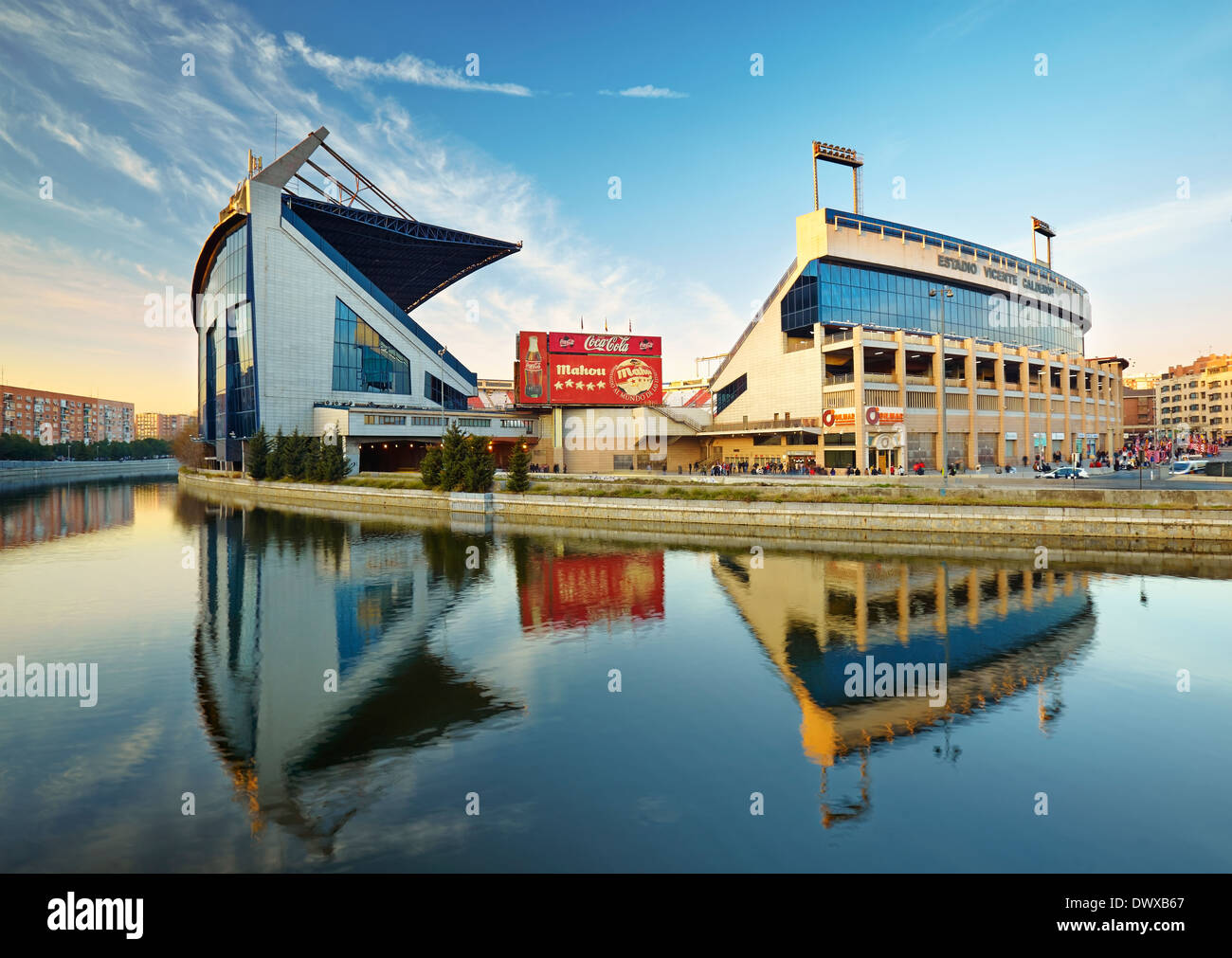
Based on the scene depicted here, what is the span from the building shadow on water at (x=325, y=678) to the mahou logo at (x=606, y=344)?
4016cm

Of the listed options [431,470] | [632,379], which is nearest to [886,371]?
[632,379]

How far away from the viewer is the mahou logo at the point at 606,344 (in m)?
65.9

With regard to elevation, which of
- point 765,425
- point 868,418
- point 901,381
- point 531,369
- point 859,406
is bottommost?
point 868,418

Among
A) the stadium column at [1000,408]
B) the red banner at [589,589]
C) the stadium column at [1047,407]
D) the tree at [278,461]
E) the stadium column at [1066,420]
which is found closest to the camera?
the red banner at [589,589]

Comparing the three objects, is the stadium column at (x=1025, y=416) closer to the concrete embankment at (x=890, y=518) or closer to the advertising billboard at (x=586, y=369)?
the advertising billboard at (x=586, y=369)

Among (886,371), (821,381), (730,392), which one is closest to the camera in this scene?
(821,381)

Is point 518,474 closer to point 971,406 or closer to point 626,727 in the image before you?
point 626,727

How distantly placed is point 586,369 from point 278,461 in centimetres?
3417

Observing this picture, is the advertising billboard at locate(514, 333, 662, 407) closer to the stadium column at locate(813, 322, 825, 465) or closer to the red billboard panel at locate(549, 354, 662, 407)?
the red billboard panel at locate(549, 354, 662, 407)

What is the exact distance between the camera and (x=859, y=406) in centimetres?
5625

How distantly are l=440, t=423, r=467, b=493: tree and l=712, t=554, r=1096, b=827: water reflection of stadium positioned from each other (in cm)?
2695

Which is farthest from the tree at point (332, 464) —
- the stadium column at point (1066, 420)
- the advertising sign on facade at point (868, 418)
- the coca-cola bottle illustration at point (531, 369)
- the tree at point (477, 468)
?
the stadium column at point (1066, 420)
